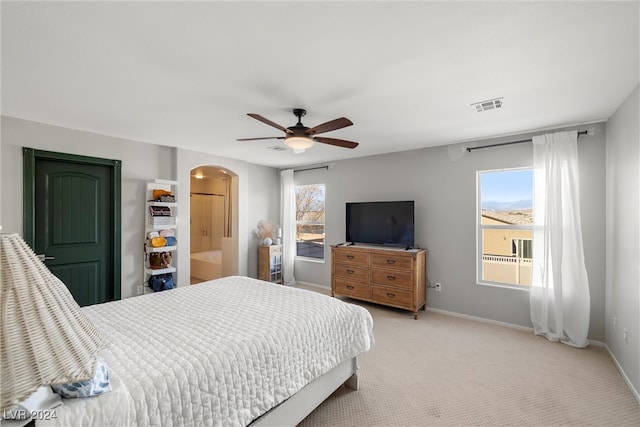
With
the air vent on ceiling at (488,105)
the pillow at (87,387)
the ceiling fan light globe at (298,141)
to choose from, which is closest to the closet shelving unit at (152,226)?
the ceiling fan light globe at (298,141)

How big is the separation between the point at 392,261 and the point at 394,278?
0.24 m

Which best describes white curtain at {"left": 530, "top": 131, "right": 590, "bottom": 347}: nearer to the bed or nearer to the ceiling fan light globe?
the ceiling fan light globe

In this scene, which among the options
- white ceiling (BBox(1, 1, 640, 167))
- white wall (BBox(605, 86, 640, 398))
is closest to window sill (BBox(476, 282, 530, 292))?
white wall (BBox(605, 86, 640, 398))

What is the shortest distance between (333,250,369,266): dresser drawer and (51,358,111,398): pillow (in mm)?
3600

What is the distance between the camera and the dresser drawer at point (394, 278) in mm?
4016

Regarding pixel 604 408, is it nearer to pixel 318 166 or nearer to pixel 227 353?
pixel 227 353

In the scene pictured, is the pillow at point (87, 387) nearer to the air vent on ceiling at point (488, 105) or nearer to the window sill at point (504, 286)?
the air vent on ceiling at point (488, 105)

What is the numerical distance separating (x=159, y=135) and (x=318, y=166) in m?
2.77

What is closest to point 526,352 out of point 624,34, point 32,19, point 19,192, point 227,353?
point 624,34

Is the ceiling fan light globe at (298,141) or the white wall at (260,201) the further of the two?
the white wall at (260,201)

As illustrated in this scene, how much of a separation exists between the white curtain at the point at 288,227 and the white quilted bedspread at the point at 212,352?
3226 mm

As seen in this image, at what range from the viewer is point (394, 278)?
163 inches

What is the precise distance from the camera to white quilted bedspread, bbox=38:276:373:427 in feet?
4.00

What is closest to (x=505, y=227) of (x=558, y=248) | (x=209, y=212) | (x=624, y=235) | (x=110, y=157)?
(x=558, y=248)
